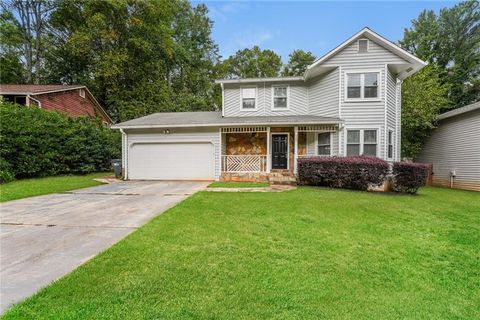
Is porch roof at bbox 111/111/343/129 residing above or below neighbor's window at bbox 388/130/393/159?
above

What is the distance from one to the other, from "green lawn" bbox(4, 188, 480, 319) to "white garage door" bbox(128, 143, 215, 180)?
7.44 metres

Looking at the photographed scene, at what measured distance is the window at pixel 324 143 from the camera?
42.0 feet

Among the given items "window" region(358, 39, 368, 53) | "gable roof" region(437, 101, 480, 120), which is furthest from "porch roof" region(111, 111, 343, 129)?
"gable roof" region(437, 101, 480, 120)

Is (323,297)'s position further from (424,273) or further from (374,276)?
(424,273)

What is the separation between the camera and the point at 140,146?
1404 centimetres

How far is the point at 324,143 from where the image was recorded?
12961mm

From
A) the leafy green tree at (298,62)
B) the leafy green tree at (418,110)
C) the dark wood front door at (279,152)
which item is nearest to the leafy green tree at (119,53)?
the leafy green tree at (298,62)

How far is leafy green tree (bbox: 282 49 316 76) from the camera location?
28.5m

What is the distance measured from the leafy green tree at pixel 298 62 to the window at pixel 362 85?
1719cm

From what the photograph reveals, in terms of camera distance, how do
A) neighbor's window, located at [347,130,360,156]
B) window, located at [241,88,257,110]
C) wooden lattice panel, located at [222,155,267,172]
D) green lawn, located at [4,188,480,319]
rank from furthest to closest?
window, located at [241,88,257,110] < wooden lattice panel, located at [222,155,267,172] < neighbor's window, located at [347,130,360,156] < green lawn, located at [4,188,480,319]

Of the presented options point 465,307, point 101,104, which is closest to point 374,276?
point 465,307

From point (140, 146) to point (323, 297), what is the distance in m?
13.1

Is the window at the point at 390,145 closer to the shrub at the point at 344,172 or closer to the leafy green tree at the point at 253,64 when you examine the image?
the shrub at the point at 344,172

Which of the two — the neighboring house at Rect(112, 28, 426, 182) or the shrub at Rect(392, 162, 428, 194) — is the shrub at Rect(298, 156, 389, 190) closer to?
the shrub at Rect(392, 162, 428, 194)
